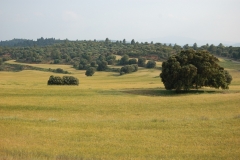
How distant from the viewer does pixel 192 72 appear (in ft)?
151

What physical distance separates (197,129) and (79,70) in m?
116

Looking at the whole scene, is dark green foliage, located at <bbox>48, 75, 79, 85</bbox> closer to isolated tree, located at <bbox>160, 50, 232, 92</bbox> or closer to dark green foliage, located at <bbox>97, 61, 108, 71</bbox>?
isolated tree, located at <bbox>160, 50, 232, 92</bbox>

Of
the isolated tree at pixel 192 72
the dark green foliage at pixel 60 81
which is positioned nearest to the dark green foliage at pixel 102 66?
the dark green foliage at pixel 60 81

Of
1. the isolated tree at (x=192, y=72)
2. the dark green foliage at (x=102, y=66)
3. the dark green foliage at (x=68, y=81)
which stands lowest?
the dark green foliage at (x=102, y=66)

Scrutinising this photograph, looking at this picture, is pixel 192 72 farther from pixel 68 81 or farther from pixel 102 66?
pixel 102 66

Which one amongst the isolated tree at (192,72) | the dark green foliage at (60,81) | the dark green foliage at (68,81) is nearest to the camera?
the isolated tree at (192,72)

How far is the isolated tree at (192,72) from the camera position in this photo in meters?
46.4

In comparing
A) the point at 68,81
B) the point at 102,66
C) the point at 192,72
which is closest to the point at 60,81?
the point at 68,81

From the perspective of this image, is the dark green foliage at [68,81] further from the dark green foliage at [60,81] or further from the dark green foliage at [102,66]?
the dark green foliage at [102,66]

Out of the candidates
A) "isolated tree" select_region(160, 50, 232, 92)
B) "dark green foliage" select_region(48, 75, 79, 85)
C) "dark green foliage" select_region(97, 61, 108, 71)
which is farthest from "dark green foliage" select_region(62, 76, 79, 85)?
"dark green foliage" select_region(97, 61, 108, 71)

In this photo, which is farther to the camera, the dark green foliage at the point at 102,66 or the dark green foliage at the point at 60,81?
the dark green foliage at the point at 102,66

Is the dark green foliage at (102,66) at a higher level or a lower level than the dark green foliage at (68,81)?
lower

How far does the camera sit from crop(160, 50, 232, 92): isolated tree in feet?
152

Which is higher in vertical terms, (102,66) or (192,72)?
(192,72)
